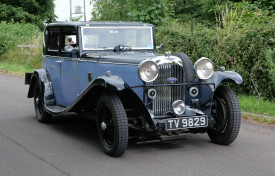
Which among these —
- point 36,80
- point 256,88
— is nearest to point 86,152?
point 36,80

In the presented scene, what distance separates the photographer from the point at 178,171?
16.0 feet

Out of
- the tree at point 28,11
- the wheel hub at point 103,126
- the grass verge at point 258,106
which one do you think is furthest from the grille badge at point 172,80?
the tree at point 28,11

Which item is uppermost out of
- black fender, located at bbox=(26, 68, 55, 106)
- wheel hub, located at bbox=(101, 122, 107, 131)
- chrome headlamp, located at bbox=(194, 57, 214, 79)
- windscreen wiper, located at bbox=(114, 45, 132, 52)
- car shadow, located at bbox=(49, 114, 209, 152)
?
windscreen wiper, located at bbox=(114, 45, 132, 52)

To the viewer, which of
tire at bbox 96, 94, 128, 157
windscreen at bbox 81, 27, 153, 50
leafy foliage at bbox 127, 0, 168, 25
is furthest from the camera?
leafy foliage at bbox 127, 0, 168, 25

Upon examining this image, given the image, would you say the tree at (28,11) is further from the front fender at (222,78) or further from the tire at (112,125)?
the front fender at (222,78)

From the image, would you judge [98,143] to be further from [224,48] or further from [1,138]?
[224,48]

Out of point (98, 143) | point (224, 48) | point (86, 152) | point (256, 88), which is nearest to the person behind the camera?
point (86, 152)

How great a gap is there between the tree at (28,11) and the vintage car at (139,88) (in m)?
35.2

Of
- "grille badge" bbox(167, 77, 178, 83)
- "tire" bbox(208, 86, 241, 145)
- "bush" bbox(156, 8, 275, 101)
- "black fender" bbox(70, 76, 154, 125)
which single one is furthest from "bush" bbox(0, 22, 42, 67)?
"grille badge" bbox(167, 77, 178, 83)

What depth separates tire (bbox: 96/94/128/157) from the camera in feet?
17.4

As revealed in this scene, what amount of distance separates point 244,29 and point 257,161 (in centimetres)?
531

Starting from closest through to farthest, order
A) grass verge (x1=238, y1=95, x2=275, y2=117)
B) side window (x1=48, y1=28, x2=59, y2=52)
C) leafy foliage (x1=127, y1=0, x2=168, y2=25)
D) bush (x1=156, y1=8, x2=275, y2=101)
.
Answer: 1. side window (x1=48, y1=28, x2=59, y2=52)
2. grass verge (x1=238, y1=95, x2=275, y2=117)
3. bush (x1=156, y1=8, x2=275, y2=101)
4. leafy foliage (x1=127, y1=0, x2=168, y2=25)

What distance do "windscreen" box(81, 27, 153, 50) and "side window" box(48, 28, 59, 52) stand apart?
1012 millimetres

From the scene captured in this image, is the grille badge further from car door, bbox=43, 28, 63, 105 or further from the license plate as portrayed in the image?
car door, bbox=43, 28, 63, 105
